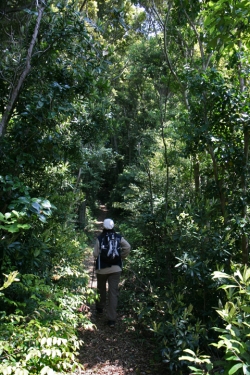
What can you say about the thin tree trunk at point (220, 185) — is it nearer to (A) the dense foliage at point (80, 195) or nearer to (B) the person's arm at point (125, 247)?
(A) the dense foliage at point (80, 195)

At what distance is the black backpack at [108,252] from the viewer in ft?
15.8

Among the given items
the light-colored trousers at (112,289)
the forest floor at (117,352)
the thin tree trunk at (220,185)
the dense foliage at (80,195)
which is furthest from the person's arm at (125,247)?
the thin tree trunk at (220,185)

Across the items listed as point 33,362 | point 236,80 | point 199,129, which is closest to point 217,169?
point 199,129

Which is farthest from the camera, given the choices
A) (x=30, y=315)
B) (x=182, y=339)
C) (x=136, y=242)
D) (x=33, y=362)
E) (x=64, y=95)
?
(x=136, y=242)

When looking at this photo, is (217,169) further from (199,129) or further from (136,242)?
(136,242)

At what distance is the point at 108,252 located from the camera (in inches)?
189

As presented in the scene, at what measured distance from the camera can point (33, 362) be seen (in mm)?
2355

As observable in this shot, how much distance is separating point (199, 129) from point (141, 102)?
15.7 m

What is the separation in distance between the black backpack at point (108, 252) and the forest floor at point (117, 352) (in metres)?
1.00

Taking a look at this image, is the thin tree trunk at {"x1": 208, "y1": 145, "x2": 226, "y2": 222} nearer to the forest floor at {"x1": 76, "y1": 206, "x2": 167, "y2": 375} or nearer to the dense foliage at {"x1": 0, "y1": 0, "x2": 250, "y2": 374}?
the dense foliage at {"x1": 0, "y1": 0, "x2": 250, "y2": 374}

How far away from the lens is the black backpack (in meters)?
4.81

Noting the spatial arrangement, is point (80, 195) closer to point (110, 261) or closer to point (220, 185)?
point (110, 261)

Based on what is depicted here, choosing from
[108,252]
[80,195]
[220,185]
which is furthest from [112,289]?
[220,185]

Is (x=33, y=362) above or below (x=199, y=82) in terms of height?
below
